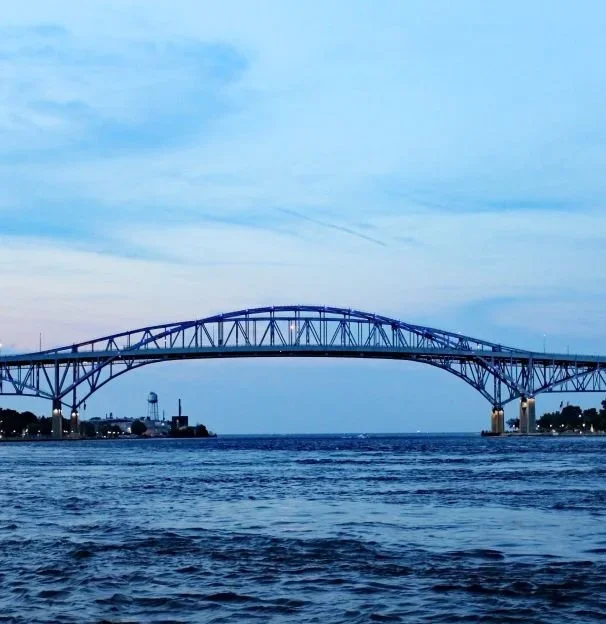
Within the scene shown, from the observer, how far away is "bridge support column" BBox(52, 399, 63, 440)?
140 m

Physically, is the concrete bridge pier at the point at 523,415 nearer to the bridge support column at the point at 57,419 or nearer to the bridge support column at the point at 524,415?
the bridge support column at the point at 524,415

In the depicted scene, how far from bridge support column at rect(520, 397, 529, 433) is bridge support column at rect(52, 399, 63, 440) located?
61.0 metres

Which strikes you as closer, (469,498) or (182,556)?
(182,556)

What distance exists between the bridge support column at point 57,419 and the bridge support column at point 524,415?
200ft

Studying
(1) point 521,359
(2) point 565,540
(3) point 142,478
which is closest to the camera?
(2) point 565,540

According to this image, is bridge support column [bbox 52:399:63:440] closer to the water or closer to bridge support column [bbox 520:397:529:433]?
bridge support column [bbox 520:397:529:433]

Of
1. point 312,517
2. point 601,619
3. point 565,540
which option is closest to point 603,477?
point 312,517

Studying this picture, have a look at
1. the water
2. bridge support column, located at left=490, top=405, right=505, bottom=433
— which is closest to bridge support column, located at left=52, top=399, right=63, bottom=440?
bridge support column, located at left=490, top=405, right=505, bottom=433

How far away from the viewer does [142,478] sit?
45281 millimetres

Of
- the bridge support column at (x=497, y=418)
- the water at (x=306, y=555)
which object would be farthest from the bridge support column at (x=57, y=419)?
the water at (x=306, y=555)

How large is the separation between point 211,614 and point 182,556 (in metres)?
5.15

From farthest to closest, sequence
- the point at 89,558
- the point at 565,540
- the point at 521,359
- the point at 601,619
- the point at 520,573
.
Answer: the point at 521,359 < the point at 565,540 < the point at 89,558 < the point at 520,573 < the point at 601,619

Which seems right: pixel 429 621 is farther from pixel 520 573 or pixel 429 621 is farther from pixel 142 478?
pixel 142 478

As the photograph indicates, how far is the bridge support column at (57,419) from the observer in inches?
5492
